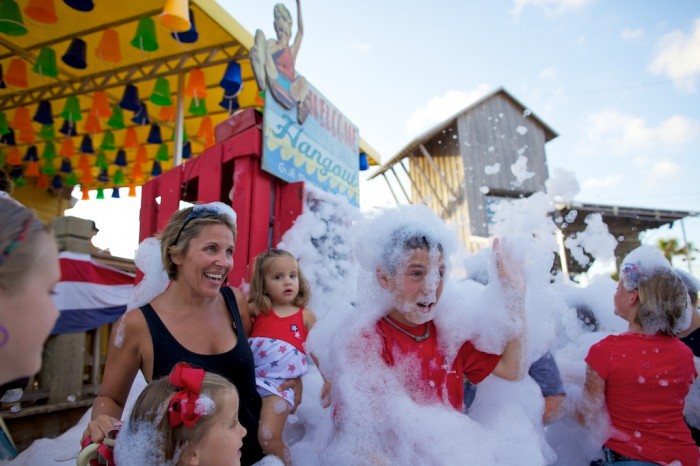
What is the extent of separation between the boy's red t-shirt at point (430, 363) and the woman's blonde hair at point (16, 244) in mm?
1196

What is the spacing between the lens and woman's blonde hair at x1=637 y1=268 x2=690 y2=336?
197 centimetres

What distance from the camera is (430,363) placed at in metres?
1.68

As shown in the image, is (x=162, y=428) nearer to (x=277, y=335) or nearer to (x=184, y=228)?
(x=184, y=228)

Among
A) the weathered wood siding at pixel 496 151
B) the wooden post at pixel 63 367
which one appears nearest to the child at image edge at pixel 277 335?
the wooden post at pixel 63 367

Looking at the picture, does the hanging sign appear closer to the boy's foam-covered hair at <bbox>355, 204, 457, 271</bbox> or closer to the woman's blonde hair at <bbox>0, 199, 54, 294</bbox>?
the boy's foam-covered hair at <bbox>355, 204, 457, 271</bbox>

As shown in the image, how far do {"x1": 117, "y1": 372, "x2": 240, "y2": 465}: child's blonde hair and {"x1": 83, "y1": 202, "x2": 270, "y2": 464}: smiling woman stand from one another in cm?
29

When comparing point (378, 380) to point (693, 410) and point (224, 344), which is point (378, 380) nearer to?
point (224, 344)

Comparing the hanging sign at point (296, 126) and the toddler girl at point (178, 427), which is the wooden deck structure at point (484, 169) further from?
the toddler girl at point (178, 427)

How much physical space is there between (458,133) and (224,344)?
35.3 feet

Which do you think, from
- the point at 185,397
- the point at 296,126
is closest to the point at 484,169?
the point at 296,126

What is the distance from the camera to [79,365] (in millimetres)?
4258

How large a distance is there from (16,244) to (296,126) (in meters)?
2.80

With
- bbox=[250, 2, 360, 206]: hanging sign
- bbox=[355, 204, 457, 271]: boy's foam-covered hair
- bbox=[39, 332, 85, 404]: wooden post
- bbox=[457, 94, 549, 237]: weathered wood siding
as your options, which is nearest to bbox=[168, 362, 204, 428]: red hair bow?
bbox=[355, 204, 457, 271]: boy's foam-covered hair

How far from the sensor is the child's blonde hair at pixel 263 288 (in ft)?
7.51
